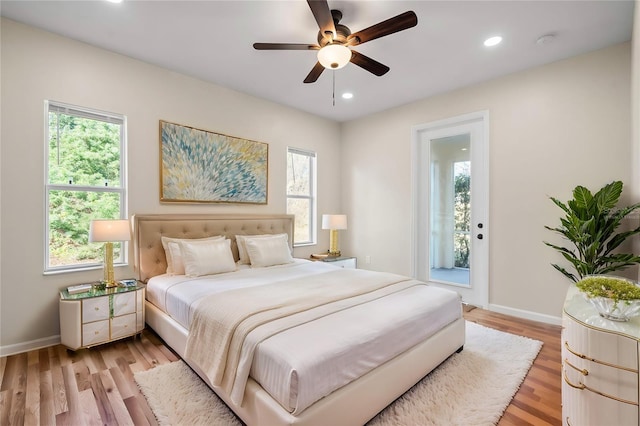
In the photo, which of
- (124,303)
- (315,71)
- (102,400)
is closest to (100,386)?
(102,400)

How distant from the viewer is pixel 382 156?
4742 millimetres

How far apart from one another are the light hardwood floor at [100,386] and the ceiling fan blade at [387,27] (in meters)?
2.60

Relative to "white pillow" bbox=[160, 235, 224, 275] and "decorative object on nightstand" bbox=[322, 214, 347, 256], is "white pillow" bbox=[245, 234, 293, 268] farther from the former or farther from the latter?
"decorative object on nightstand" bbox=[322, 214, 347, 256]

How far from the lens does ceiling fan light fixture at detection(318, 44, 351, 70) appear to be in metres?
2.20

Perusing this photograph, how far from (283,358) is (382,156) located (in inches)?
153

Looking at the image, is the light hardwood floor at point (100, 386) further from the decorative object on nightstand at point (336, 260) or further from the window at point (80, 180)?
the decorative object on nightstand at point (336, 260)

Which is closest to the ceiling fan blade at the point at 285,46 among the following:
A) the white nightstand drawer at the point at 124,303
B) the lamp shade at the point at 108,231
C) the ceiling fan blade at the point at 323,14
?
the ceiling fan blade at the point at 323,14

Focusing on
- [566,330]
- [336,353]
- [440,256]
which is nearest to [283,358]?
[336,353]

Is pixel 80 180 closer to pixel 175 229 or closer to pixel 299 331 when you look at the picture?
pixel 175 229

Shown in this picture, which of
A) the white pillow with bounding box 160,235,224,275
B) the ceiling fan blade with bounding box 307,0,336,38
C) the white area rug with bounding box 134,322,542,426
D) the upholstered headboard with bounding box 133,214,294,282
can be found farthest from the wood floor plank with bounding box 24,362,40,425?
the ceiling fan blade with bounding box 307,0,336,38

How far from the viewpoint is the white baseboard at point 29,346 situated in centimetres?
246

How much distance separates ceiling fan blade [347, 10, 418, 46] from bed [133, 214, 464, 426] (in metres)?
1.97

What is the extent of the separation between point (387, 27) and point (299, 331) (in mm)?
2116

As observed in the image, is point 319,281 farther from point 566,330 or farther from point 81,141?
point 81,141
